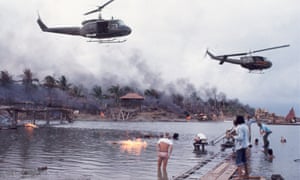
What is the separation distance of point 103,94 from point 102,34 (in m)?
137

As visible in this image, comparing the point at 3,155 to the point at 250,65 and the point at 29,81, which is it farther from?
the point at 29,81

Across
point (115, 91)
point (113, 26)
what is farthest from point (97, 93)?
point (113, 26)

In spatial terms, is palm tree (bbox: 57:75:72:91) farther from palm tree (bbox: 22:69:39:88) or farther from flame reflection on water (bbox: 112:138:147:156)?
flame reflection on water (bbox: 112:138:147:156)

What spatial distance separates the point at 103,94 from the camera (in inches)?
6752

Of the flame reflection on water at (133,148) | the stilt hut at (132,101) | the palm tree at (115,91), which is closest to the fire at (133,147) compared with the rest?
the flame reflection on water at (133,148)

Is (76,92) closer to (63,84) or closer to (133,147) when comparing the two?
(63,84)

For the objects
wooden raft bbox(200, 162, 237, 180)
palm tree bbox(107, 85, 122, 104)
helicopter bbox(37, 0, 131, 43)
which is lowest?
wooden raft bbox(200, 162, 237, 180)

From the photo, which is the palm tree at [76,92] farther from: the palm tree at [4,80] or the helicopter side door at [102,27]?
the helicopter side door at [102,27]

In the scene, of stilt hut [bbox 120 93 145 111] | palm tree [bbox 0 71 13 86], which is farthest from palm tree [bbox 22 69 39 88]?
stilt hut [bbox 120 93 145 111]

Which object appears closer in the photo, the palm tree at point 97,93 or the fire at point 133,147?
the fire at point 133,147

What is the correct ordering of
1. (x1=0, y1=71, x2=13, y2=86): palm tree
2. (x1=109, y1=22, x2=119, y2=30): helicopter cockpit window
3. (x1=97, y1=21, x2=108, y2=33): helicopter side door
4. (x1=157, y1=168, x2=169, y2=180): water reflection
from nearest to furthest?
(x1=157, y1=168, x2=169, y2=180): water reflection → (x1=97, y1=21, x2=108, y2=33): helicopter side door → (x1=109, y1=22, x2=119, y2=30): helicopter cockpit window → (x1=0, y1=71, x2=13, y2=86): palm tree

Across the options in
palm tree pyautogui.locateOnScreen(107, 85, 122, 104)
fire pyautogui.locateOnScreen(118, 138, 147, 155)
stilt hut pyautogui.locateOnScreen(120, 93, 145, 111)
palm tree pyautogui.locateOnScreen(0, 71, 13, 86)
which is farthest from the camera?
palm tree pyautogui.locateOnScreen(107, 85, 122, 104)

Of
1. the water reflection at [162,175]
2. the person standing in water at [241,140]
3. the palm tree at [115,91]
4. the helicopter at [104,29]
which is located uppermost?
the palm tree at [115,91]

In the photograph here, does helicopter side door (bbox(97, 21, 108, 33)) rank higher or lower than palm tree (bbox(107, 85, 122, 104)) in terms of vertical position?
lower
